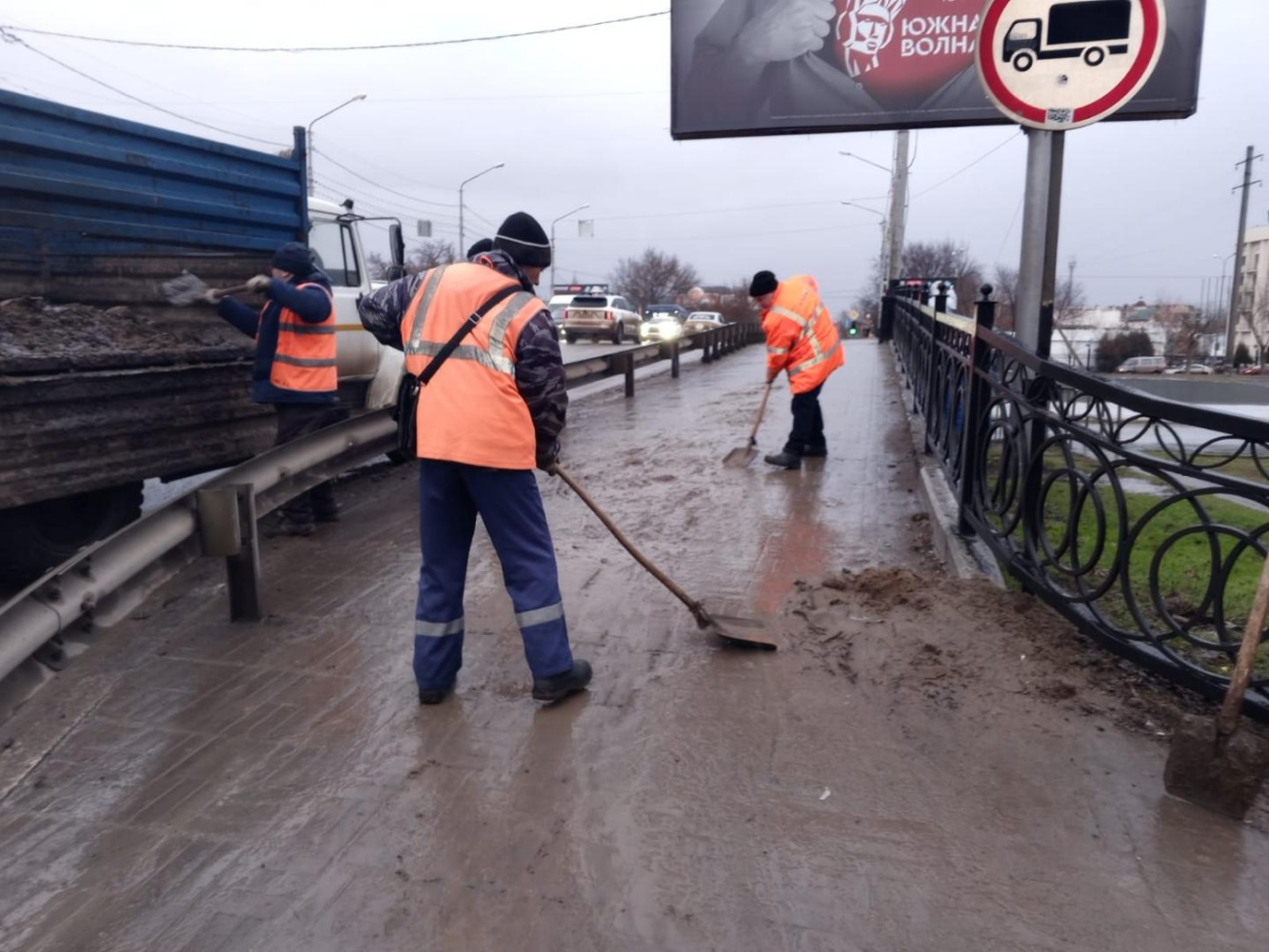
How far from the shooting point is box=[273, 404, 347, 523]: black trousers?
5688 millimetres

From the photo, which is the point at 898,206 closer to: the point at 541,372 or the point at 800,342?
the point at 800,342

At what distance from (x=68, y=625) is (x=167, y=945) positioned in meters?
1.26

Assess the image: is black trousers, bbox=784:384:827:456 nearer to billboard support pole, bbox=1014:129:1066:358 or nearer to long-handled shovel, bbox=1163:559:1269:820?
billboard support pole, bbox=1014:129:1066:358

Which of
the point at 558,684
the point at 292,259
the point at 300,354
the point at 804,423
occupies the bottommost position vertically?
the point at 558,684

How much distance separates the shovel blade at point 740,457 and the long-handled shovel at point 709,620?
11.2 feet

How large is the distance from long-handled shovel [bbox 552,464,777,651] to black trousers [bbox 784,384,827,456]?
366 centimetres

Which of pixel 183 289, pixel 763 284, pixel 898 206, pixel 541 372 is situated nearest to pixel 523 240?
pixel 541 372

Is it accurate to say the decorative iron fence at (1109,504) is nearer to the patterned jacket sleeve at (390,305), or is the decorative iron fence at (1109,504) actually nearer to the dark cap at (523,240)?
the dark cap at (523,240)

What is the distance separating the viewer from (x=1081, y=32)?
13.4 feet

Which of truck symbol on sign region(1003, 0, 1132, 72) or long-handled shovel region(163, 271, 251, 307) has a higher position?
truck symbol on sign region(1003, 0, 1132, 72)

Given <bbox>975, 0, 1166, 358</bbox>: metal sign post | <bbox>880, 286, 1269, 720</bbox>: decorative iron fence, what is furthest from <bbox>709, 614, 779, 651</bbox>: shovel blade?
<bbox>975, 0, 1166, 358</bbox>: metal sign post

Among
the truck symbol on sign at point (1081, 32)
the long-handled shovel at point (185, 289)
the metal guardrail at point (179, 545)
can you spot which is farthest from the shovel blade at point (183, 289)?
the truck symbol on sign at point (1081, 32)

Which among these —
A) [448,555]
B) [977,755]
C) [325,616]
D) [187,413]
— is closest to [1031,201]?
[977,755]

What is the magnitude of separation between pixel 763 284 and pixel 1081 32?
12.8ft
